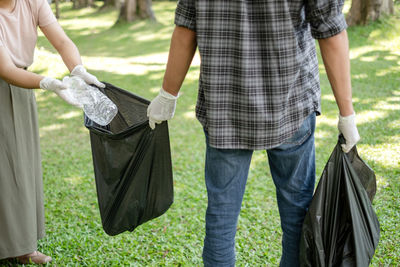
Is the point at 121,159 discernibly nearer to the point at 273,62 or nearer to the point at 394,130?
the point at 273,62

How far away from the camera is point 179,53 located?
1532 mm

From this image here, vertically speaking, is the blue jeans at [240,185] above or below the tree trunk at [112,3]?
above

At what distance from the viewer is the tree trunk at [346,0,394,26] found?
28.7 ft

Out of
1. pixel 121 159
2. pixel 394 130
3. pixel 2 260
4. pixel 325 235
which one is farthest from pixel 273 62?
pixel 394 130

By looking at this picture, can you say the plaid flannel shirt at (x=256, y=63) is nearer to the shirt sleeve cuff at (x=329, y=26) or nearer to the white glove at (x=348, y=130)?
the shirt sleeve cuff at (x=329, y=26)

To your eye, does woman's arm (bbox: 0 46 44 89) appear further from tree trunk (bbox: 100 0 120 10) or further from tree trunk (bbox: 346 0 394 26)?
tree trunk (bbox: 100 0 120 10)

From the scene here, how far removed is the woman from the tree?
12070mm

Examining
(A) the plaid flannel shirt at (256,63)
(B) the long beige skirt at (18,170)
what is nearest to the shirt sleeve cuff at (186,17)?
(A) the plaid flannel shirt at (256,63)

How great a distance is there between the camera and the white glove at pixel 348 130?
1617 millimetres

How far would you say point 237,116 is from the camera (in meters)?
1.56

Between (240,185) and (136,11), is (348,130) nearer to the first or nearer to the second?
(240,185)

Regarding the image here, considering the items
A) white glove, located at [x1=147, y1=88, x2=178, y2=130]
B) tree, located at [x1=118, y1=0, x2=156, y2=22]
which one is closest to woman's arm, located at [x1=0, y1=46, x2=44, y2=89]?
white glove, located at [x1=147, y1=88, x2=178, y2=130]

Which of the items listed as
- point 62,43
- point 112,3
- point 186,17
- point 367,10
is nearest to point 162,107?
point 186,17

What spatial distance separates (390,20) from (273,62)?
8.26 metres
